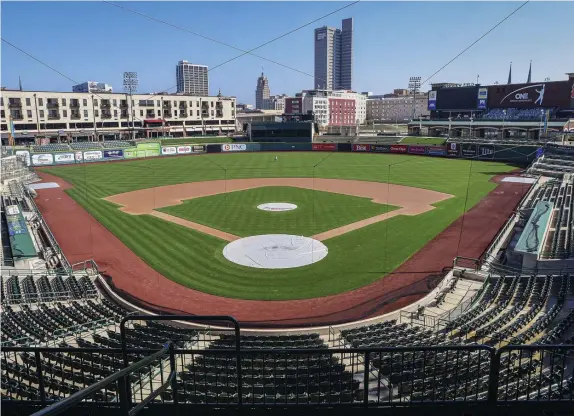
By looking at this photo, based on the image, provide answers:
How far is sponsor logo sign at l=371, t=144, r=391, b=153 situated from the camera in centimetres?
8725

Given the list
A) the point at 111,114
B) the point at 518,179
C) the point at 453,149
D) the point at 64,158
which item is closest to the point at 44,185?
the point at 64,158

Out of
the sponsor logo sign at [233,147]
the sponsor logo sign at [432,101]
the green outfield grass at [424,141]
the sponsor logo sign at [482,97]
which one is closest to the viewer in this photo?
the green outfield grass at [424,141]

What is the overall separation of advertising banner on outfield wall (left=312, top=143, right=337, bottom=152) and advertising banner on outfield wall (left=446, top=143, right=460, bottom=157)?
74.6 feet

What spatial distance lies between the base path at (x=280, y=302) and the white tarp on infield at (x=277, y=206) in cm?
1282

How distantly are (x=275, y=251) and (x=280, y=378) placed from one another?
17.0 m

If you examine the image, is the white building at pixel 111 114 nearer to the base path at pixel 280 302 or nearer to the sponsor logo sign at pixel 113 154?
the sponsor logo sign at pixel 113 154

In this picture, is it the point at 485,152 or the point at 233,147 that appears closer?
the point at 485,152

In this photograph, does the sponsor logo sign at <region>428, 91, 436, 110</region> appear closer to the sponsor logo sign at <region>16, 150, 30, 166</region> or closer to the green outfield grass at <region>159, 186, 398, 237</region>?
the green outfield grass at <region>159, 186, 398, 237</region>

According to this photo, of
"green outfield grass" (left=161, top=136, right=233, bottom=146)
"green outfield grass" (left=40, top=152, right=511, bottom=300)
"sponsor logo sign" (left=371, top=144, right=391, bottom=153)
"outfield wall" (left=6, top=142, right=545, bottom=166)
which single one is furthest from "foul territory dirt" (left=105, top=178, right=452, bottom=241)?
"green outfield grass" (left=161, top=136, right=233, bottom=146)

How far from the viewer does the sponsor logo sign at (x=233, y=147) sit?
92.2 metres

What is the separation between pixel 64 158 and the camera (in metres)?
71.8

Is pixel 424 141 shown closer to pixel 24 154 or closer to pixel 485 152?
pixel 485 152

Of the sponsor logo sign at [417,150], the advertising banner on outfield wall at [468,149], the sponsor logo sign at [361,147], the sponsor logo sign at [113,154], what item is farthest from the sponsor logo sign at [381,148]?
the sponsor logo sign at [113,154]

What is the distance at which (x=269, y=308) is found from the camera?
19.3 meters
